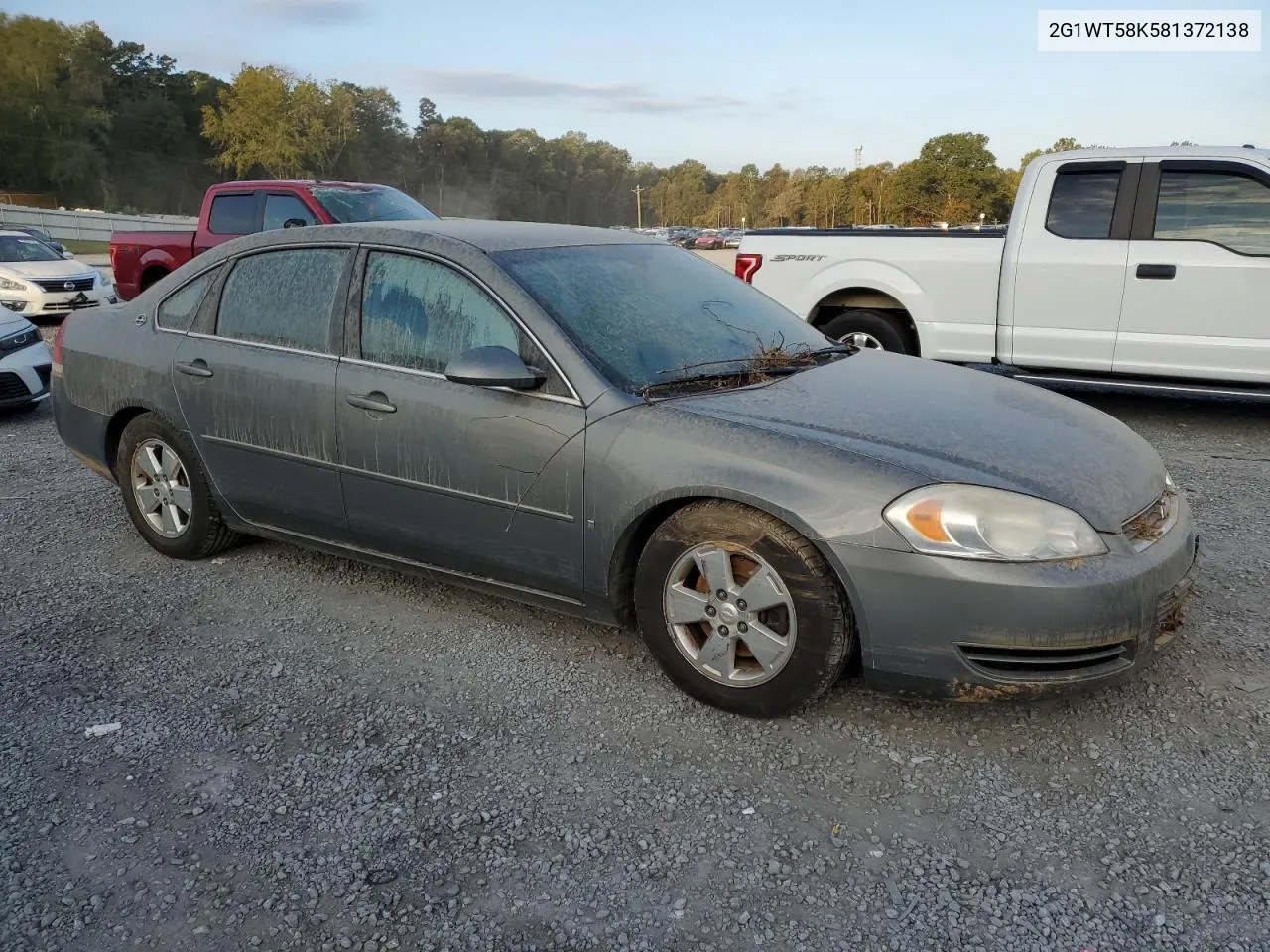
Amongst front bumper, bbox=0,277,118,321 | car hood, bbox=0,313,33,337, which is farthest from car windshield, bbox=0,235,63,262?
car hood, bbox=0,313,33,337

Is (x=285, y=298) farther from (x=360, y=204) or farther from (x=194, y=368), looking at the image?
(x=360, y=204)

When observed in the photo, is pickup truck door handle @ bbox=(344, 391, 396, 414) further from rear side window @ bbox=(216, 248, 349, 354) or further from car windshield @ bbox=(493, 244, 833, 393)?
car windshield @ bbox=(493, 244, 833, 393)

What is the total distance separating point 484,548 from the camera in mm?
3621

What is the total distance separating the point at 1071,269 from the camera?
23.2ft

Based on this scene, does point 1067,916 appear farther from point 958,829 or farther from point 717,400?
point 717,400

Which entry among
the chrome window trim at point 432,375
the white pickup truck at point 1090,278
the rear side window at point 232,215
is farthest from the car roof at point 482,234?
the rear side window at point 232,215

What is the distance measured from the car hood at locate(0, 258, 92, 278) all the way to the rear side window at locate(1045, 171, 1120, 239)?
1357cm

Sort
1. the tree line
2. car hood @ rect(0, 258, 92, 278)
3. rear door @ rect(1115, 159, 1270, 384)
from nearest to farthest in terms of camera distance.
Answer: rear door @ rect(1115, 159, 1270, 384)
car hood @ rect(0, 258, 92, 278)
the tree line

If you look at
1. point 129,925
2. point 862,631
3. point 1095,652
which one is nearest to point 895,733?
A: point 862,631

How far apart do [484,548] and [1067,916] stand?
2166 millimetres

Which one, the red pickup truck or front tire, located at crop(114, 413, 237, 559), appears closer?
front tire, located at crop(114, 413, 237, 559)

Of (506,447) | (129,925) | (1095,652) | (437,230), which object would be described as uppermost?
(437,230)

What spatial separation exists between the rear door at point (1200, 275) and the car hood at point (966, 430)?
3.55m

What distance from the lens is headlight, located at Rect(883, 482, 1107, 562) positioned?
2.82 m
